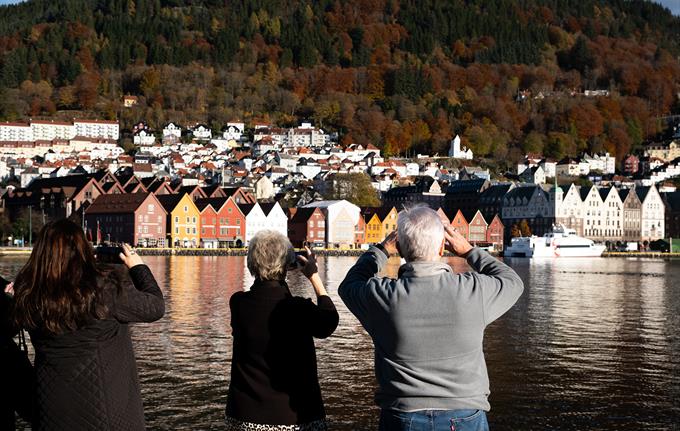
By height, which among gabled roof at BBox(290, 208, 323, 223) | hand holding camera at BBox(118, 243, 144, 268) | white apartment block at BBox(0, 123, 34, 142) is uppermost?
white apartment block at BBox(0, 123, 34, 142)

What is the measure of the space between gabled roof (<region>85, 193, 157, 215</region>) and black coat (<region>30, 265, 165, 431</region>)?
7694cm

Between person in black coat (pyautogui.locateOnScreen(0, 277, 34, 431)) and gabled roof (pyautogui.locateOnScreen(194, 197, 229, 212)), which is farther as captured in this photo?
gabled roof (pyautogui.locateOnScreen(194, 197, 229, 212))

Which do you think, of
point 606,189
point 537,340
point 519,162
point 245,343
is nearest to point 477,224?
point 606,189

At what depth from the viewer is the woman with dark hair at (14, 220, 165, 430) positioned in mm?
4090

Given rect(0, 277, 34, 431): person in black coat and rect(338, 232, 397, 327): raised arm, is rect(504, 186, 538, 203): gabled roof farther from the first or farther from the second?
rect(0, 277, 34, 431): person in black coat

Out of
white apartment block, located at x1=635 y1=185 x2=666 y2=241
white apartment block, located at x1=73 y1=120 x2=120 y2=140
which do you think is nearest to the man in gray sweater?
white apartment block, located at x1=635 y1=185 x2=666 y2=241

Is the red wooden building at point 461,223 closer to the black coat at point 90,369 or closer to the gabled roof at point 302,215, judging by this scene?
the gabled roof at point 302,215

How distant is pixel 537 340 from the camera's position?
18328 millimetres

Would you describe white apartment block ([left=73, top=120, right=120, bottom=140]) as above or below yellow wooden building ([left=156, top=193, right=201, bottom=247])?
above

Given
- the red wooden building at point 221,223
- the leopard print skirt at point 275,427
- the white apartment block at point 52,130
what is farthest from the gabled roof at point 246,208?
the white apartment block at point 52,130

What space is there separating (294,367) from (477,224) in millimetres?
98633

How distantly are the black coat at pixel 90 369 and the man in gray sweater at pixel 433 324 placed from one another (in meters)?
1.08

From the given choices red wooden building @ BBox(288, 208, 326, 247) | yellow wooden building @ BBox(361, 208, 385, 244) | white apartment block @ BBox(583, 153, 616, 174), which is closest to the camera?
red wooden building @ BBox(288, 208, 326, 247)

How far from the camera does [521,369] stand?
46.9ft
